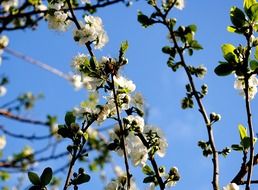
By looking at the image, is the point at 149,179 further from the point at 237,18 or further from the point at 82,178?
the point at 237,18

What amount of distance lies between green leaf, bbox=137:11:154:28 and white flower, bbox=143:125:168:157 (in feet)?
2.03

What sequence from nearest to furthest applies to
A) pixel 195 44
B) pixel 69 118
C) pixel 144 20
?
pixel 69 118 < pixel 195 44 < pixel 144 20

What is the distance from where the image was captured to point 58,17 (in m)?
1.93

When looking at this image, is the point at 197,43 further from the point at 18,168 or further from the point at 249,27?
the point at 18,168

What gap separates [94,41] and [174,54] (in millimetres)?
380

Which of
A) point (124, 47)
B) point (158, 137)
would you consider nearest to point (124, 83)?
point (124, 47)

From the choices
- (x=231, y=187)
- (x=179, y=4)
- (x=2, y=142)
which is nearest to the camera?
(x=231, y=187)

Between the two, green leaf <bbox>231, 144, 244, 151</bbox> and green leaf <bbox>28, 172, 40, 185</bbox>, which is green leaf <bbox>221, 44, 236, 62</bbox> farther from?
green leaf <bbox>28, 172, 40, 185</bbox>

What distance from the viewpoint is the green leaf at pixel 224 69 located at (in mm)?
1731

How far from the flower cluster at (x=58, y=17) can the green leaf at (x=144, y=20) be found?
35 centimetres

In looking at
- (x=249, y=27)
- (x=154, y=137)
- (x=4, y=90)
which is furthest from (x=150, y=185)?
(x=4, y=90)

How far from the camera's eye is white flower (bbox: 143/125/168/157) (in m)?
1.61

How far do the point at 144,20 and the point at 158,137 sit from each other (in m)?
0.68

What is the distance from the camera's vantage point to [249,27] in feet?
5.66
